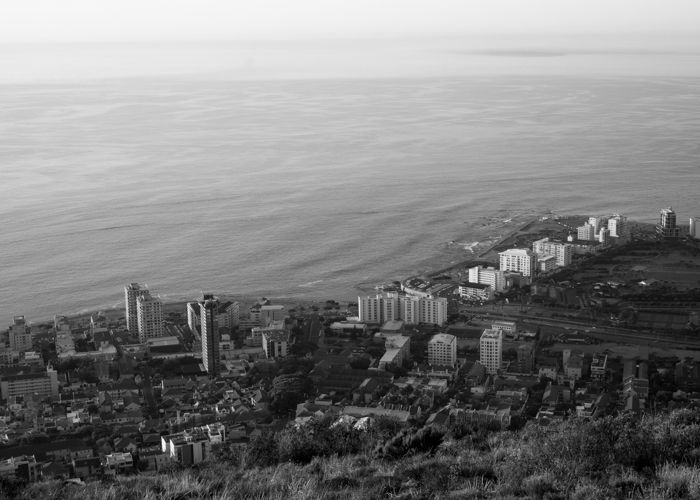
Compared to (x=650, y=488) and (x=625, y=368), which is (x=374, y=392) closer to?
(x=625, y=368)

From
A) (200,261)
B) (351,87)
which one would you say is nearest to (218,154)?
(200,261)

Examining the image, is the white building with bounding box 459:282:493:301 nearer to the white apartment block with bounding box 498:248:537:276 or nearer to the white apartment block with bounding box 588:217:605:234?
the white apartment block with bounding box 498:248:537:276

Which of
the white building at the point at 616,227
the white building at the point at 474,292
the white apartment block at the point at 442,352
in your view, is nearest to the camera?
the white apartment block at the point at 442,352

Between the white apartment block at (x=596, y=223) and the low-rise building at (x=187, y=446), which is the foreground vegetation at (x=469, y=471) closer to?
the low-rise building at (x=187, y=446)

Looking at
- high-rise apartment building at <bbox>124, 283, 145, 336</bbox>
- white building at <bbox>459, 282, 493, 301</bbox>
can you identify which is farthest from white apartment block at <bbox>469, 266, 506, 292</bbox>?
high-rise apartment building at <bbox>124, 283, 145, 336</bbox>

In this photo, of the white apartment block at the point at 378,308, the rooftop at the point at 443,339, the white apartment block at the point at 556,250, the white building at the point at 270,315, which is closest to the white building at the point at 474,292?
the white apartment block at the point at 378,308

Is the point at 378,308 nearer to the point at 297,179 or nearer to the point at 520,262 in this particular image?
the point at 520,262

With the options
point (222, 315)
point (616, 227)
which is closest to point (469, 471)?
point (222, 315)
